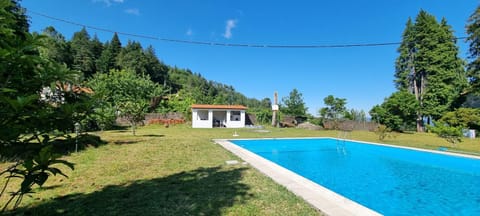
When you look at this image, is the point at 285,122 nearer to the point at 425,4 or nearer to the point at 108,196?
the point at 425,4

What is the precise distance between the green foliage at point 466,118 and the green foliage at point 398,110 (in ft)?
11.1

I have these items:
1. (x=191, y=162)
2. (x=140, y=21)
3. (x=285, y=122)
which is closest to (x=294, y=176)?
(x=191, y=162)

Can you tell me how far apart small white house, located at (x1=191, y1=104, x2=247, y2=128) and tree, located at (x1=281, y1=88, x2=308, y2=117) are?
6.65 metres

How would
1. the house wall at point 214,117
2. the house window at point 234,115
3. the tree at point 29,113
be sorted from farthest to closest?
the house window at point 234,115, the house wall at point 214,117, the tree at point 29,113

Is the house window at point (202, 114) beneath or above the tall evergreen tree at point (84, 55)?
beneath

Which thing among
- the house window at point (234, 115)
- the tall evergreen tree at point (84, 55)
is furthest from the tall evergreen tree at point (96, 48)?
the house window at point (234, 115)

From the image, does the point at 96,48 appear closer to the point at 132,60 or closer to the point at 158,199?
the point at 132,60


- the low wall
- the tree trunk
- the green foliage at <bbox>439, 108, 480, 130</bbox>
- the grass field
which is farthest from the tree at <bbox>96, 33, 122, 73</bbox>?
the green foliage at <bbox>439, 108, 480, 130</bbox>

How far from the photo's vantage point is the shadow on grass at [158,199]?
10.2ft

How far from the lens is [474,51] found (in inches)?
765

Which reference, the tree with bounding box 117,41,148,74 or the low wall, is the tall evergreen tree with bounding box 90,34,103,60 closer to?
the tree with bounding box 117,41,148,74

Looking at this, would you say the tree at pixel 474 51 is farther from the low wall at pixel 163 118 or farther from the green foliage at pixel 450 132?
the low wall at pixel 163 118

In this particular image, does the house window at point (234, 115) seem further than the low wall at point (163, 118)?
Yes

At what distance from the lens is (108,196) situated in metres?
3.71
